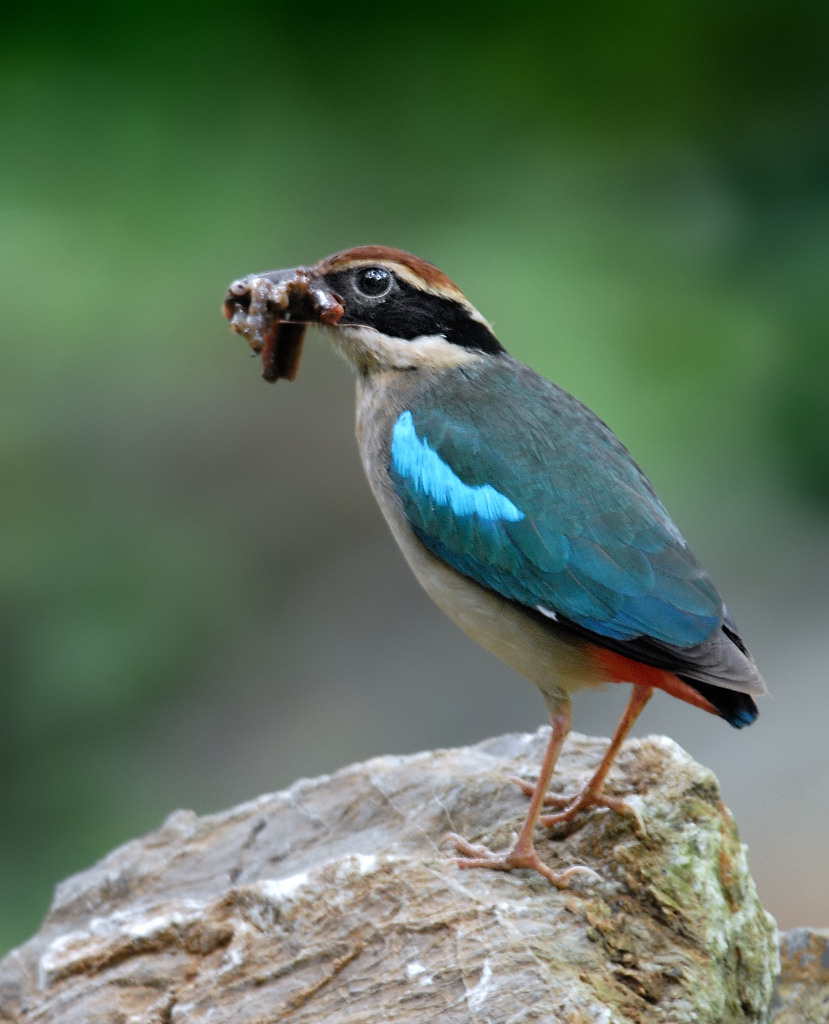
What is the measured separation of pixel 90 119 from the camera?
10414 millimetres

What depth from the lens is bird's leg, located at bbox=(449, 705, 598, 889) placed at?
4465 mm

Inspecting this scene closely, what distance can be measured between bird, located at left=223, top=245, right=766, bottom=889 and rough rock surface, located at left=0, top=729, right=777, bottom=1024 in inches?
5.8

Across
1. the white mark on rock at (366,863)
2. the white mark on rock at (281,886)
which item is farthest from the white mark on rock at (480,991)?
the white mark on rock at (281,886)

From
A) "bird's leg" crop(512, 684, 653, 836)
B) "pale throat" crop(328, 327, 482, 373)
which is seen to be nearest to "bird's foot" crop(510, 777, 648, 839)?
"bird's leg" crop(512, 684, 653, 836)

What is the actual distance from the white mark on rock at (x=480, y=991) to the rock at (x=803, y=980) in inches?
48.0

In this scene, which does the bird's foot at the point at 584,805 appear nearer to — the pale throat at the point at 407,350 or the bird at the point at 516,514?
the bird at the point at 516,514

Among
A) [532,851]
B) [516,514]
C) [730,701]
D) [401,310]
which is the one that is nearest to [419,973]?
[532,851]

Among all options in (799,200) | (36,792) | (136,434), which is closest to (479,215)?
(799,200)

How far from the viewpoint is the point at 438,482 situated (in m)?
4.70

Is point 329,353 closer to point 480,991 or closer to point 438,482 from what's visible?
point 438,482

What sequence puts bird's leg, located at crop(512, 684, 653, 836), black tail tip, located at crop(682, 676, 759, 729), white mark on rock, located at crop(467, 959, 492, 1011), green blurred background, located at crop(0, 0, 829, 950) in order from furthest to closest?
green blurred background, located at crop(0, 0, 829, 950), bird's leg, located at crop(512, 684, 653, 836), black tail tip, located at crop(682, 676, 759, 729), white mark on rock, located at crop(467, 959, 492, 1011)

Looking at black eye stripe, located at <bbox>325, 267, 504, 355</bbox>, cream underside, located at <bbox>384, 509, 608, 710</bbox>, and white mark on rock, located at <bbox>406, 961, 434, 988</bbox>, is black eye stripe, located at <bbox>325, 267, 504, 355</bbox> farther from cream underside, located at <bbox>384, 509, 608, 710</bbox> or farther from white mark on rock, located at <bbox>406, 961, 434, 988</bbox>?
white mark on rock, located at <bbox>406, 961, 434, 988</bbox>

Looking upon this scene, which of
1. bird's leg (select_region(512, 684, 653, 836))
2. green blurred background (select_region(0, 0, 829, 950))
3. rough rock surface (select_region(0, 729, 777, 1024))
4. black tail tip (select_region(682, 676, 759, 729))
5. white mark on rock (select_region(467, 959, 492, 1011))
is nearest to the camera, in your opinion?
white mark on rock (select_region(467, 959, 492, 1011))

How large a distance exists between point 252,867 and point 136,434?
17.3ft
